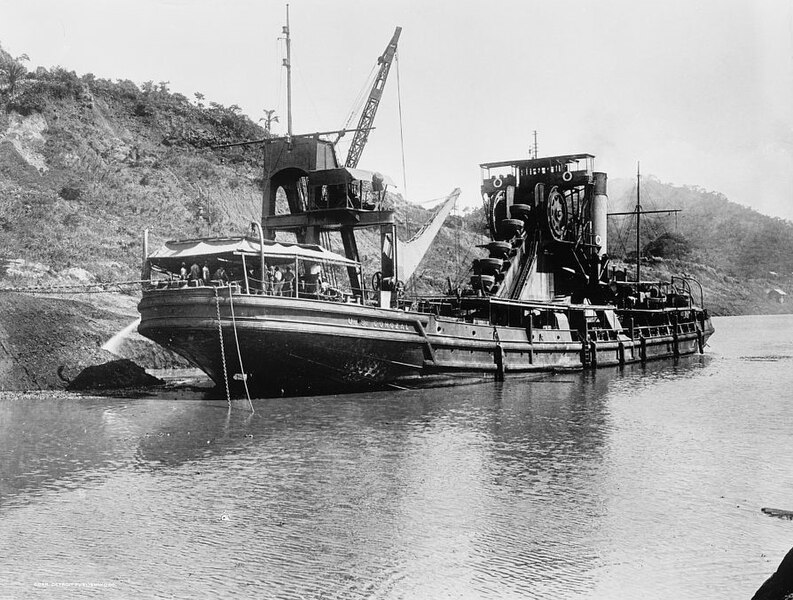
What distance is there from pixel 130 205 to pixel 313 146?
81.3 ft

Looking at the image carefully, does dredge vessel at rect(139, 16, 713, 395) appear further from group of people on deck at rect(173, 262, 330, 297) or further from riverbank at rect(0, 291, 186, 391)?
riverbank at rect(0, 291, 186, 391)

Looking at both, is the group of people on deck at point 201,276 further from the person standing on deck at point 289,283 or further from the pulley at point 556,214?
the pulley at point 556,214

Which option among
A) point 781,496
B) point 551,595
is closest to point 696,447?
point 781,496

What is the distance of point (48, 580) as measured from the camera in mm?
8391

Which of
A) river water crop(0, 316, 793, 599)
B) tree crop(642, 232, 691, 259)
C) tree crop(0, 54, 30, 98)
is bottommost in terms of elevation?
river water crop(0, 316, 793, 599)

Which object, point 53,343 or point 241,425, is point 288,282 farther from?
point 53,343

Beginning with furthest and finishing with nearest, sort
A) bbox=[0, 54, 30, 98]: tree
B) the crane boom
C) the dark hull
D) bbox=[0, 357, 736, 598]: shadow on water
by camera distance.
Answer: bbox=[0, 54, 30, 98]: tree → the crane boom → the dark hull → bbox=[0, 357, 736, 598]: shadow on water

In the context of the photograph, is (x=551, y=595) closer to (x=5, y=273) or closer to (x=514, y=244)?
(x=514, y=244)

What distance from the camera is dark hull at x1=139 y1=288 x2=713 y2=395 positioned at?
20.6 metres

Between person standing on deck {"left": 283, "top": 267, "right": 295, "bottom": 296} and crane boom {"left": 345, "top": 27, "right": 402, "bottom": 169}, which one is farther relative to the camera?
crane boom {"left": 345, "top": 27, "right": 402, "bottom": 169}

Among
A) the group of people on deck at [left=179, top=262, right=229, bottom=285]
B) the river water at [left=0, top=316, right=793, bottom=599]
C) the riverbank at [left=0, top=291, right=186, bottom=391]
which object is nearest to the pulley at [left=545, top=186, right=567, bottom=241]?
the river water at [left=0, top=316, right=793, bottom=599]

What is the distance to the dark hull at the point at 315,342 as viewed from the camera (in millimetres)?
20562

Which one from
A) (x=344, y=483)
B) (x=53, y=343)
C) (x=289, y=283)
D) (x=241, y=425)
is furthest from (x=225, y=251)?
(x=344, y=483)

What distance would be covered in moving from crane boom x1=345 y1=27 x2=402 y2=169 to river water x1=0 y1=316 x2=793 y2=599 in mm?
17577
